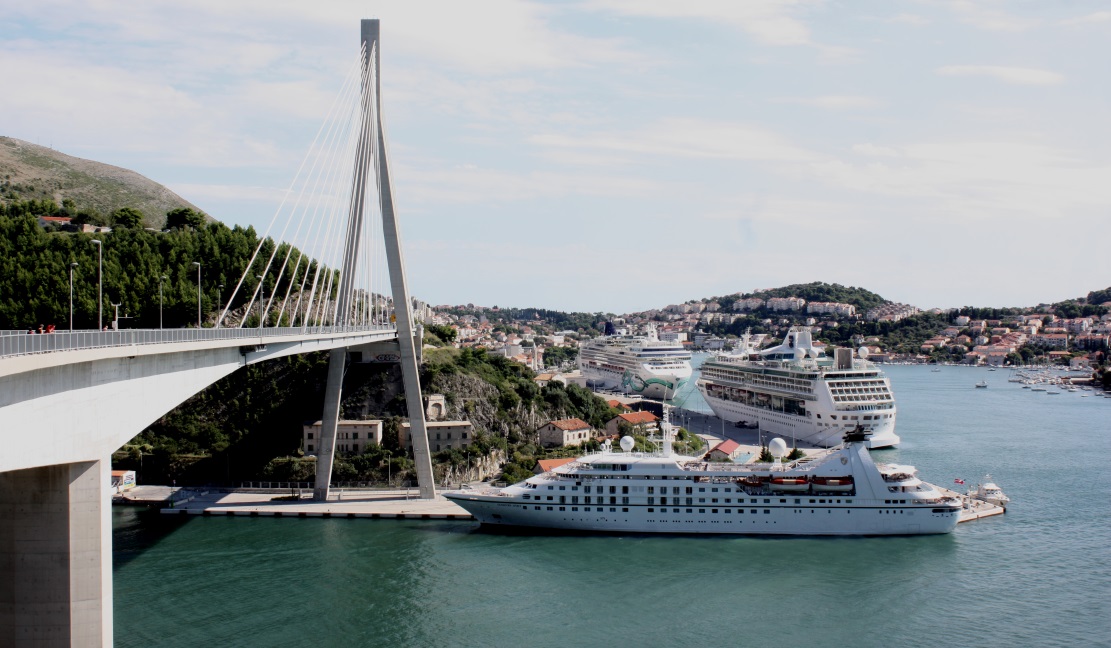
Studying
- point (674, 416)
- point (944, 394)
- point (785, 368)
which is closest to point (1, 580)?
point (785, 368)

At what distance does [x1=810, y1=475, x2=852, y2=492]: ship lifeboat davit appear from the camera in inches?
995

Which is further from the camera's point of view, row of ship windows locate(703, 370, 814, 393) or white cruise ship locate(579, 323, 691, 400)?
white cruise ship locate(579, 323, 691, 400)

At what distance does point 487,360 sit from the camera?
4328cm

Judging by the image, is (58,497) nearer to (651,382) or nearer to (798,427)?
(798,427)

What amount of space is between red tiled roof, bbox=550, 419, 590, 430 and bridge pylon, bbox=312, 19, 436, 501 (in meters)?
9.14

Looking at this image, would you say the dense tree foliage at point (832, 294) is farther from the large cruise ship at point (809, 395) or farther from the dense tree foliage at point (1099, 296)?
the large cruise ship at point (809, 395)

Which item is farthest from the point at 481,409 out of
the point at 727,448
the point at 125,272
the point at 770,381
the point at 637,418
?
the point at 125,272

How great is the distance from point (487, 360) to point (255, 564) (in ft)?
73.5

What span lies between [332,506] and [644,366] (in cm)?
3570

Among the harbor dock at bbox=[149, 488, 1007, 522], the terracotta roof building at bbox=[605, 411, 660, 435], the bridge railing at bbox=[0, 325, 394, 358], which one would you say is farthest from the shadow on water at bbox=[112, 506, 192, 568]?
the terracotta roof building at bbox=[605, 411, 660, 435]

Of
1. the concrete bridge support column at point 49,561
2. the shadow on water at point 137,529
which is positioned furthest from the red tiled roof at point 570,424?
the concrete bridge support column at point 49,561

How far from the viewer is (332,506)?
89.7 feet

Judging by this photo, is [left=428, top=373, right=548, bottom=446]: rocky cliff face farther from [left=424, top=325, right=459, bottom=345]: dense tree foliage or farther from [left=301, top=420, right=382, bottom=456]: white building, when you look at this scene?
[left=424, top=325, right=459, bottom=345]: dense tree foliage

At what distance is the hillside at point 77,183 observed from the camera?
60.5 m
